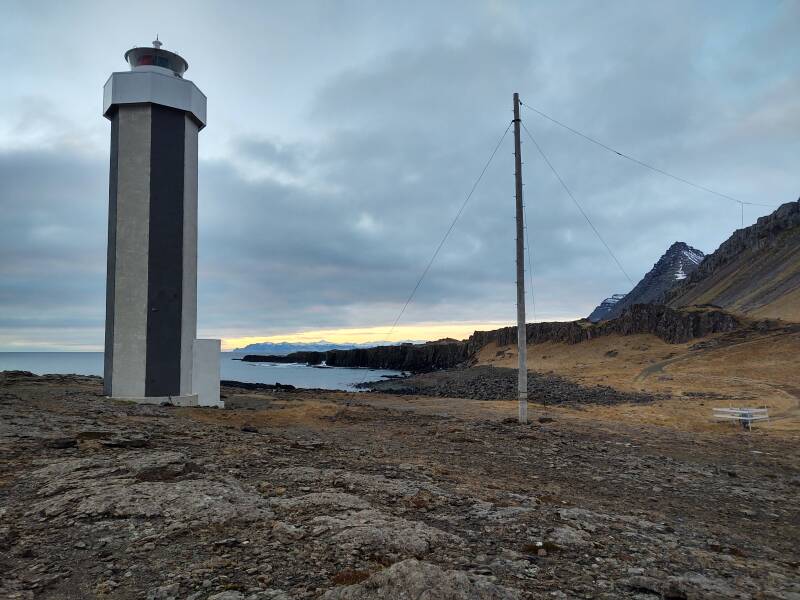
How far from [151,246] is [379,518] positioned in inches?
753

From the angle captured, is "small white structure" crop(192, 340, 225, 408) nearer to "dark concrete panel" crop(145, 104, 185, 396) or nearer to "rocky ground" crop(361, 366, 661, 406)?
"dark concrete panel" crop(145, 104, 185, 396)

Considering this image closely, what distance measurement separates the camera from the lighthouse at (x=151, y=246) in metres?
20.8

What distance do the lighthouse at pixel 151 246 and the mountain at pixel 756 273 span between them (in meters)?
68.3

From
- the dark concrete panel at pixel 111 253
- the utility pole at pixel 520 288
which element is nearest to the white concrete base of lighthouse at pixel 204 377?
the dark concrete panel at pixel 111 253

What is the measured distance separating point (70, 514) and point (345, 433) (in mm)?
8770

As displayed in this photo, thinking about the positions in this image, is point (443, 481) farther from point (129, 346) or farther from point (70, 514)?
point (129, 346)

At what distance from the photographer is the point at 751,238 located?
105812 millimetres

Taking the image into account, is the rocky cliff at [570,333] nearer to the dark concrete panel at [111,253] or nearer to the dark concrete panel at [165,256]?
the dark concrete panel at [165,256]

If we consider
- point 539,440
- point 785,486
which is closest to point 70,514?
point 539,440

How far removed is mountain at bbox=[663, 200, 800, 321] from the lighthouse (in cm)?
6828

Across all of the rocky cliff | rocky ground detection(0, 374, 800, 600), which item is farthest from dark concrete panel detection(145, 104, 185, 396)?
the rocky cliff

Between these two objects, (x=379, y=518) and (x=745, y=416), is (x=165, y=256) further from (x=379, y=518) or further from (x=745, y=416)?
(x=745, y=416)

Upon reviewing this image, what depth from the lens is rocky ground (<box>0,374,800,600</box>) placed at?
4.40 meters

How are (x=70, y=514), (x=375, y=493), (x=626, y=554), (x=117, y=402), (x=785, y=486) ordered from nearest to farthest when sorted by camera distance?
(x=626, y=554), (x=70, y=514), (x=375, y=493), (x=785, y=486), (x=117, y=402)
